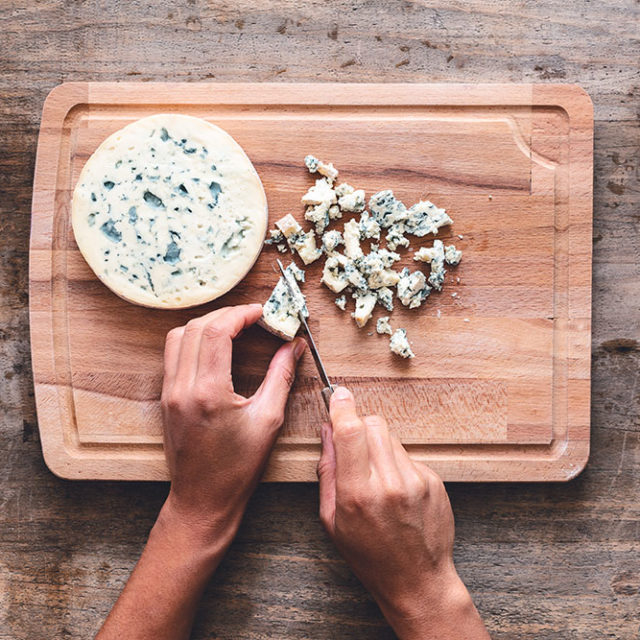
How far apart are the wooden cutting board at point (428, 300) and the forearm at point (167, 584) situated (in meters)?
0.19

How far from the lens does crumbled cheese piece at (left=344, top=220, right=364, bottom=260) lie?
1.74m

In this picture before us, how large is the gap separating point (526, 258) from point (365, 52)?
31.5 inches

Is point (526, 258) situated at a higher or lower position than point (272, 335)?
higher

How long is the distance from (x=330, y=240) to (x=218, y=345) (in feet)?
1.46

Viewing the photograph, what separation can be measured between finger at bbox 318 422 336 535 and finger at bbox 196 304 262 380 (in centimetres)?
34

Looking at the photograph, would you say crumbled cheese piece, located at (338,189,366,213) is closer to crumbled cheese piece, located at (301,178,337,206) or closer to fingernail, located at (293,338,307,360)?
crumbled cheese piece, located at (301,178,337,206)

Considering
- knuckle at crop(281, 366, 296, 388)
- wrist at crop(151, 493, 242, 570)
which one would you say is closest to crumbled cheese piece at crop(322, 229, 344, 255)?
knuckle at crop(281, 366, 296, 388)

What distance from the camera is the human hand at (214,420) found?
1.62 m

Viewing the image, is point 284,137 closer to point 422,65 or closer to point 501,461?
point 422,65

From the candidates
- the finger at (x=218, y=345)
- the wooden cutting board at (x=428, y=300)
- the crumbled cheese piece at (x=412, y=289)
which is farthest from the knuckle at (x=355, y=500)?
the crumbled cheese piece at (x=412, y=289)

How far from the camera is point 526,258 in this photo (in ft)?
5.77

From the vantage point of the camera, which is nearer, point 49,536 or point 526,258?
point 526,258

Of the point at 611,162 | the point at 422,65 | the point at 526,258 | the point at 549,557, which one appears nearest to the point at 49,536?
the point at 549,557

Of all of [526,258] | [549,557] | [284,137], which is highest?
[284,137]
